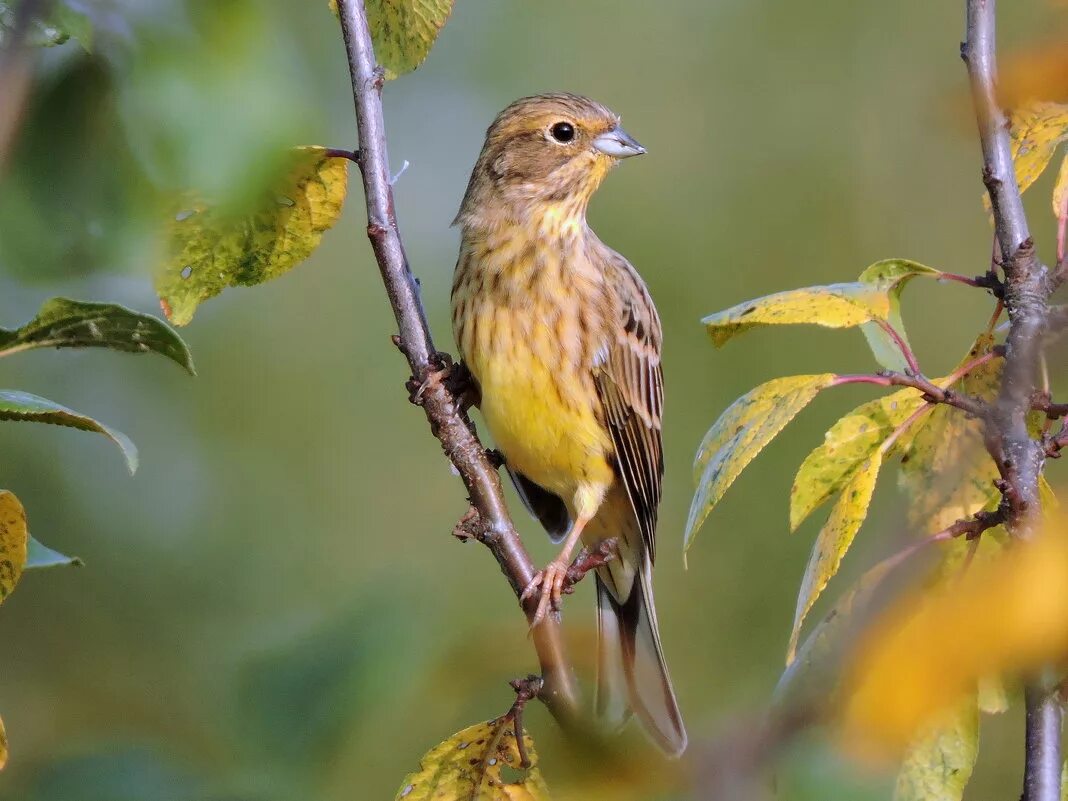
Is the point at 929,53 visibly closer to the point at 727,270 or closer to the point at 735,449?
the point at 727,270

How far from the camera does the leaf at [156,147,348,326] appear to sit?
7.14ft

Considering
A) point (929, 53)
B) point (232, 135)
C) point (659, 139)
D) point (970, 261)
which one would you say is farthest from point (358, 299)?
point (232, 135)

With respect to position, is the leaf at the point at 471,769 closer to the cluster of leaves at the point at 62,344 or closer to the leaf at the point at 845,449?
the leaf at the point at 845,449

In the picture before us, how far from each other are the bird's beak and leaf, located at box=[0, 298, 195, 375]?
2695 mm

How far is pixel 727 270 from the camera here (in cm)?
773

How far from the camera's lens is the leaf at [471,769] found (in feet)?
7.16

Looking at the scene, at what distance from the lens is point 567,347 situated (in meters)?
4.04

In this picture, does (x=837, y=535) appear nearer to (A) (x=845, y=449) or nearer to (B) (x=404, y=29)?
(A) (x=845, y=449)

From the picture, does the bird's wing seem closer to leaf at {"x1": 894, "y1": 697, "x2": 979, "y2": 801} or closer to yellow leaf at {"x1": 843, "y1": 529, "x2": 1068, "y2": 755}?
leaf at {"x1": 894, "y1": 697, "x2": 979, "y2": 801}

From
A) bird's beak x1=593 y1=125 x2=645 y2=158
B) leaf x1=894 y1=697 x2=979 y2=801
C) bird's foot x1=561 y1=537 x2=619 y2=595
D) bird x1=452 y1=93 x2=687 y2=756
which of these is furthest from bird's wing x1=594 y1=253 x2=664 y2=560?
leaf x1=894 y1=697 x2=979 y2=801

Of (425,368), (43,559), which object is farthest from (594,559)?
(43,559)

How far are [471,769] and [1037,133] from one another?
140cm

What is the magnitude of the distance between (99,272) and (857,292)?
1152 millimetres

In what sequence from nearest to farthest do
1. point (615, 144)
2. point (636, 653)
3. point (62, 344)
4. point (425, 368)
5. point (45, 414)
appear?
point (45, 414) → point (62, 344) → point (425, 368) → point (615, 144) → point (636, 653)
